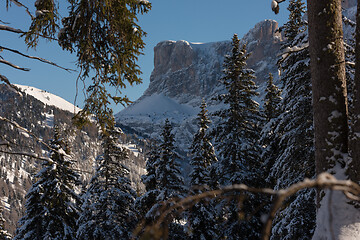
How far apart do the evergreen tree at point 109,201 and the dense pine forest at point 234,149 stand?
0.06 meters

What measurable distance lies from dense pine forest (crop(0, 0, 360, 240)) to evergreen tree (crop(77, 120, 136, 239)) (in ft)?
0.21

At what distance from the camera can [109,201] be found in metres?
14.5

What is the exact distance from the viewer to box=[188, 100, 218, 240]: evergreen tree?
13742 millimetres

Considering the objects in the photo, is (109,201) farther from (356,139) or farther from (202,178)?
(356,139)

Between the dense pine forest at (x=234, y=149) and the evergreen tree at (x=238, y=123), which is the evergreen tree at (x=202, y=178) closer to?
the dense pine forest at (x=234, y=149)

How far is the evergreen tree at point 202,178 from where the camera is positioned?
13.7 meters

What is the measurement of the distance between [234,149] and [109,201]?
758 cm

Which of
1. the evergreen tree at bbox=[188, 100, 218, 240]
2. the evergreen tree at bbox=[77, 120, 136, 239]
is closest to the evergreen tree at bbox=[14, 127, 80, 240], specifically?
the evergreen tree at bbox=[77, 120, 136, 239]

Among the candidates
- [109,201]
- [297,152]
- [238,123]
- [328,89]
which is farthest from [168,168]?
[328,89]

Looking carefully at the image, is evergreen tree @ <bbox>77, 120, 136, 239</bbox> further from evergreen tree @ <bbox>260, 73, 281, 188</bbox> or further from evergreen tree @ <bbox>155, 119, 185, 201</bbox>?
evergreen tree @ <bbox>260, 73, 281, 188</bbox>

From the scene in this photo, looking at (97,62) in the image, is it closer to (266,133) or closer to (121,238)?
(266,133)

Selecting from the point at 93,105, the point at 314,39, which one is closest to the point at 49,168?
the point at 93,105

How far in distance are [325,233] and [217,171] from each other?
12.1 metres

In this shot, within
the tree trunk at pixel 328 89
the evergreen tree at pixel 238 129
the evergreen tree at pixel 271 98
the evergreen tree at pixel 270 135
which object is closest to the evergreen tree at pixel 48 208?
the evergreen tree at pixel 238 129
